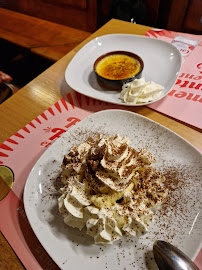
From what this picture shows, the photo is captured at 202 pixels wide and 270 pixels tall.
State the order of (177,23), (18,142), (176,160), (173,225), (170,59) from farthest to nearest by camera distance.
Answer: (177,23), (170,59), (18,142), (176,160), (173,225)

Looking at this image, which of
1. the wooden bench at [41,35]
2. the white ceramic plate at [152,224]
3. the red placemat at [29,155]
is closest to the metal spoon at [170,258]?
the white ceramic plate at [152,224]

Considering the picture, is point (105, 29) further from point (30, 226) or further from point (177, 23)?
point (30, 226)

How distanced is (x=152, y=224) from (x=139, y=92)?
86 centimetres

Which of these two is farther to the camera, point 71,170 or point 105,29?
point 105,29

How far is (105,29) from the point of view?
237 centimetres

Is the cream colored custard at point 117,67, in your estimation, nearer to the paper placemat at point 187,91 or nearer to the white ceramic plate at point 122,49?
the white ceramic plate at point 122,49

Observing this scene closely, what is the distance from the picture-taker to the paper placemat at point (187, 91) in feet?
4.89

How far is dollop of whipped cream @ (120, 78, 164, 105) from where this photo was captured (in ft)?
4.99

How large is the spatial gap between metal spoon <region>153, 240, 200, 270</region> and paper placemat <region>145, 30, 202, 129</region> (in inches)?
30.4

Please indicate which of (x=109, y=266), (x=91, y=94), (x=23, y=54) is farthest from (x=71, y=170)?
(x=23, y=54)

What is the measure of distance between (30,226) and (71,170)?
0.32 metres

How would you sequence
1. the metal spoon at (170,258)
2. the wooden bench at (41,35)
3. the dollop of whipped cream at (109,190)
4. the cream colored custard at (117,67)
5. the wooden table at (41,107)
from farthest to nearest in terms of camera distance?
the wooden bench at (41,35)
the cream colored custard at (117,67)
the wooden table at (41,107)
the dollop of whipped cream at (109,190)
the metal spoon at (170,258)

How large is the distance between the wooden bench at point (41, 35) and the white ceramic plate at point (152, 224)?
186 centimetres

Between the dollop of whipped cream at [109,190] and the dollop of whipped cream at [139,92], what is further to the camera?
the dollop of whipped cream at [139,92]
